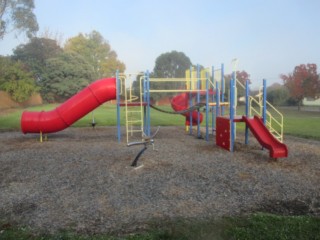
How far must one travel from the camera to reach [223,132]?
34.1 feet

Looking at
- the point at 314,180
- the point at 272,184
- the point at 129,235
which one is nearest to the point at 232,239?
the point at 129,235

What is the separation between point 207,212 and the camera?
496cm

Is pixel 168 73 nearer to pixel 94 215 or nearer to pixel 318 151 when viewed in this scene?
pixel 318 151

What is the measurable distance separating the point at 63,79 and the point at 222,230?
44.9 metres

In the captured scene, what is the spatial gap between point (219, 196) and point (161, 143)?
18.9ft

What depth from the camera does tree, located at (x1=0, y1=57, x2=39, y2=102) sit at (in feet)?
120

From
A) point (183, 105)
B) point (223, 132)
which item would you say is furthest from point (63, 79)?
point (223, 132)

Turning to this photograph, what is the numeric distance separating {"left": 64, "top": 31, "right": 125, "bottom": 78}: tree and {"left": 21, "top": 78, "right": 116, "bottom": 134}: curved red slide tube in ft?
171

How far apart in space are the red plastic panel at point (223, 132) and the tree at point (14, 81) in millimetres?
33319

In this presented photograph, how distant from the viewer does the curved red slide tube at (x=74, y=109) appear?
37.8 feet

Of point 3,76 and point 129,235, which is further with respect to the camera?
point 3,76

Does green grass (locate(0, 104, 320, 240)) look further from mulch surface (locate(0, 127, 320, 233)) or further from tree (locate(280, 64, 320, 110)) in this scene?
→ tree (locate(280, 64, 320, 110))

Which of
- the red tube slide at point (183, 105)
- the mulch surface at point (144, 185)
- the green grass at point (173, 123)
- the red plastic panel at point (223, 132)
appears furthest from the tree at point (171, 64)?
the mulch surface at point (144, 185)

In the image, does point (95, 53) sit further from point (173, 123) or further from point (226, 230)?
point (226, 230)
